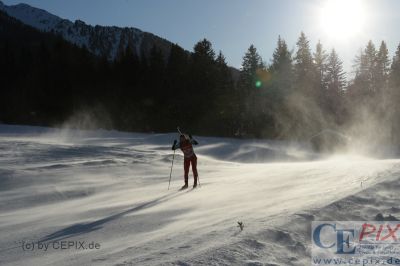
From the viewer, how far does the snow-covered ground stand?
4.95 m

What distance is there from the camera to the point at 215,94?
162ft

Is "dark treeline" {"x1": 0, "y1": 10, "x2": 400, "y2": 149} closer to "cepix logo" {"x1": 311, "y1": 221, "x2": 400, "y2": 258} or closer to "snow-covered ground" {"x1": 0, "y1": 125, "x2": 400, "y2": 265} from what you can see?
"snow-covered ground" {"x1": 0, "y1": 125, "x2": 400, "y2": 265}

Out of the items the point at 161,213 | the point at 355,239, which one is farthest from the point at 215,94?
the point at 355,239

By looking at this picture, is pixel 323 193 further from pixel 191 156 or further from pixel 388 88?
pixel 388 88

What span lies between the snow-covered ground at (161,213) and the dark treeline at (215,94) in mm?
34154

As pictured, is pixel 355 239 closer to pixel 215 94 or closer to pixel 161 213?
pixel 161 213

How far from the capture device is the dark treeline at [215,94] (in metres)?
47.0

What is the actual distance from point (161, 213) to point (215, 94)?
4237cm

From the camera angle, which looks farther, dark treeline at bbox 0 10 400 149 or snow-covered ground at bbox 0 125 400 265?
dark treeline at bbox 0 10 400 149

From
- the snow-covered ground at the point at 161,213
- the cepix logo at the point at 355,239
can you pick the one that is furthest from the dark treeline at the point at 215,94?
the cepix logo at the point at 355,239

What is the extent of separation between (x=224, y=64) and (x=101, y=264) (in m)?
53.0

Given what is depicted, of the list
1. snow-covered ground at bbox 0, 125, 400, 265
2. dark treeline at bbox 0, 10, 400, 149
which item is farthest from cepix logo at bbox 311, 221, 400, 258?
dark treeline at bbox 0, 10, 400, 149

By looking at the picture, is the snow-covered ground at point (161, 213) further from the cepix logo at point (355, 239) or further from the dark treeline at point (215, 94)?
the dark treeline at point (215, 94)

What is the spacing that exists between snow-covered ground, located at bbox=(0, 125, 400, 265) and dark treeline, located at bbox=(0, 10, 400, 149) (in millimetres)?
34154
